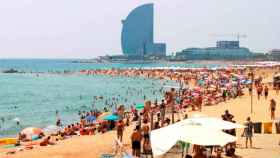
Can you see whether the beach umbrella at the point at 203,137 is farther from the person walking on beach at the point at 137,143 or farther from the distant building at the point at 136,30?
the distant building at the point at 136,30

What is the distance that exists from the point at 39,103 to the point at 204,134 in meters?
40.6

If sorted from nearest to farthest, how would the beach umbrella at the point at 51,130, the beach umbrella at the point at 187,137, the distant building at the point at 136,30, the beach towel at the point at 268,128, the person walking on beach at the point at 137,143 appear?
the beach umbrella at the point at 187,137
the person walking on beach at the point at 137,143
the beach towel at the point at 268,128
the beach umbrella at the point at 51,130
the distant building at the point at 136,30

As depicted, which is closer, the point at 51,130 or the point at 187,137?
the point at 187,137

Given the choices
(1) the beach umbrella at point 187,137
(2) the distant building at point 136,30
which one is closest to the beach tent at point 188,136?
(1) the beach umbrella at point 187,137

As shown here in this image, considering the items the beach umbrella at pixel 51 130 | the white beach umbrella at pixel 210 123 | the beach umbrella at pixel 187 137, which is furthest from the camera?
the beach umbrella at pixel 51 130

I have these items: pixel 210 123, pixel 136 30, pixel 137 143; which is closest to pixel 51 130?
pixel 137 143

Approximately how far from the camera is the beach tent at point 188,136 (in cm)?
1110

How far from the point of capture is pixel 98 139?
2039 cm

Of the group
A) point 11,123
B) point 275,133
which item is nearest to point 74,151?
point 275,133

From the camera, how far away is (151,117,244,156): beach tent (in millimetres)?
11102

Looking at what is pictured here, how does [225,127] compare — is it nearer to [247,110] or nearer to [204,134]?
[204,134]

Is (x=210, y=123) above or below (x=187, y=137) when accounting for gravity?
above

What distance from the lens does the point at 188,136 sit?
444 inches

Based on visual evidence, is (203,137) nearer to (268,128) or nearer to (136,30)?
(268,128)
